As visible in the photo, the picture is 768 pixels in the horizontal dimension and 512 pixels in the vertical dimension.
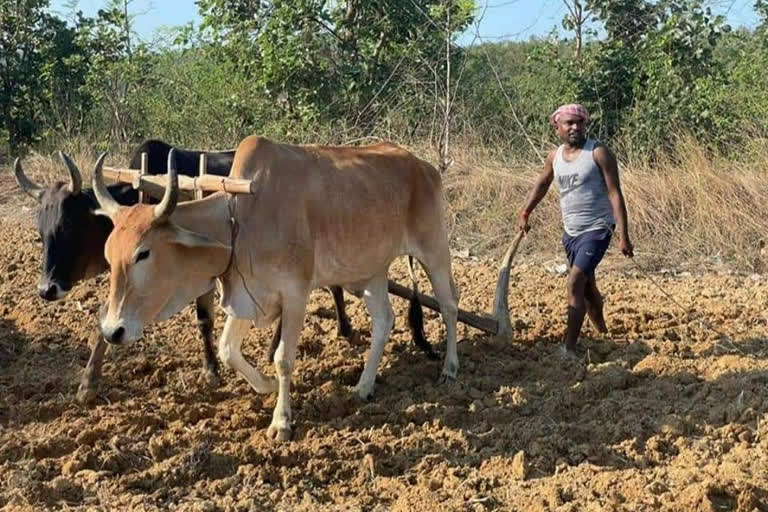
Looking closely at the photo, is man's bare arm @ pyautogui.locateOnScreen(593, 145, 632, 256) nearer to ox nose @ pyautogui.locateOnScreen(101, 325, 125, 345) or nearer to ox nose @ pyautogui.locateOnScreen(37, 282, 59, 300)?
ox nose @ pyautogui.locateOnScreen(101, 325, 125, 345)

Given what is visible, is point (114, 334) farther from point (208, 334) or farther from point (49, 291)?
point (208, 334)

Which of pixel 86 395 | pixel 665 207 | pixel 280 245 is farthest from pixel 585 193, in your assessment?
pixel 665 207

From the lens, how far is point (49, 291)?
4.70 m

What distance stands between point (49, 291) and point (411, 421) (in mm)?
2054

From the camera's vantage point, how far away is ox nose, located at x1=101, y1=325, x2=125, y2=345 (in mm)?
3764

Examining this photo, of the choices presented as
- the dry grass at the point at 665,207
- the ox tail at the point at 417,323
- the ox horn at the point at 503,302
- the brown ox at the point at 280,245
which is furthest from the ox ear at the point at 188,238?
the dry grass at the point at 665,207

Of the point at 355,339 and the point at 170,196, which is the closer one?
the point at 170,196

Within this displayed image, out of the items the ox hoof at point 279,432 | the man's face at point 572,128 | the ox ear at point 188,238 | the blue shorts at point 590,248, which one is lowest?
the ox hoof at point 279,432

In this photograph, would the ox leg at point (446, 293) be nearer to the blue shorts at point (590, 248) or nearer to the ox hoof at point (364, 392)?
the ox hoof at point (364, 392)

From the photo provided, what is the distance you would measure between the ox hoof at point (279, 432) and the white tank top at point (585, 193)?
2137 millimetres

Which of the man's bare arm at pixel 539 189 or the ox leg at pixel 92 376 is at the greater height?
the man's bare arm at pixel 539 189

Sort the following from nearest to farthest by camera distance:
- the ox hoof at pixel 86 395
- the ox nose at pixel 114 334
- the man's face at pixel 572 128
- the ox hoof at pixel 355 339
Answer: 1. the ox nose at pixel 114 334
2. the ox hoof at pixel 86 395
3. the man's face at pixel 572 128
4. the ox hoof at pixel 355 339

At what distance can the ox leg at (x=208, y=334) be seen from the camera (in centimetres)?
507

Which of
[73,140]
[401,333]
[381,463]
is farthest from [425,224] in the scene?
[73,140]
